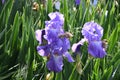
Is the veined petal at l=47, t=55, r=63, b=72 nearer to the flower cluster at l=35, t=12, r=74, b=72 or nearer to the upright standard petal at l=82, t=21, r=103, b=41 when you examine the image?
the flower cluster at l=35, t=12, r=74, b=72

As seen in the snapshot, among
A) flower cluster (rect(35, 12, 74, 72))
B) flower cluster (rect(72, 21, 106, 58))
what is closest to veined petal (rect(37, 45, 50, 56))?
flower cluster (rect(35, 12, 74, 72))

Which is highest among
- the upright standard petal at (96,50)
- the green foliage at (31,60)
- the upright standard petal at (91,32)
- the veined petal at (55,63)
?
the upright standard petal at (91,32)

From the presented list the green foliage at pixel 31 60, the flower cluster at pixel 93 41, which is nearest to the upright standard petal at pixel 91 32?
the flower cluster at pixel 93 41

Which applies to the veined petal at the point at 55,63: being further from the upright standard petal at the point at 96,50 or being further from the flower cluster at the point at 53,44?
the upright standard petal at the point at 96,50

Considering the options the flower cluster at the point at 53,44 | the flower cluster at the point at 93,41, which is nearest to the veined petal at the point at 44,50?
the flower cluster at the point at 53,44

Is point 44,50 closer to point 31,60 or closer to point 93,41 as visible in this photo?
point 93,41

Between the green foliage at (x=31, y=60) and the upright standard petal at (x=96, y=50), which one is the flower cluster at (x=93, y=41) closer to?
the upright standard petal at (x=96, y=50)

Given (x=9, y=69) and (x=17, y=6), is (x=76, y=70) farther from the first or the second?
(x=17, y=6)

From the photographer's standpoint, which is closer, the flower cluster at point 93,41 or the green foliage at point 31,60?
the flower cluster at point 93,41

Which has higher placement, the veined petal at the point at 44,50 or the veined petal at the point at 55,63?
the veined petal at the point at 44,50
